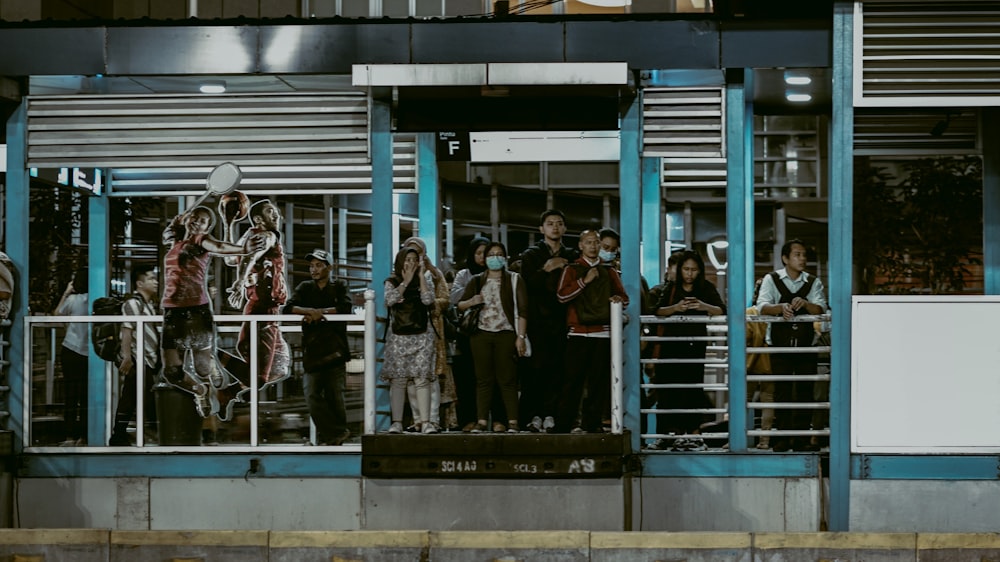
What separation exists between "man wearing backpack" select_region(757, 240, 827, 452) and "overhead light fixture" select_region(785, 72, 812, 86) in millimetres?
→ 1449

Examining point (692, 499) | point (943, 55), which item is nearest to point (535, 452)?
point (692, 499)

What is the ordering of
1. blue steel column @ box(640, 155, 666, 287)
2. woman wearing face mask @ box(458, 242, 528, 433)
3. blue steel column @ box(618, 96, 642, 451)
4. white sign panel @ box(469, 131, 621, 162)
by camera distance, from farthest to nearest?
1. blue steel column @ box(640, 155, 666, 287)
2. white sign panel @ box(469, 131, 621, 162)
3. blue steel column @ box(618, 96, 642, 451)
4. woman wearing face mask @ box(458, 242, 528, 433)

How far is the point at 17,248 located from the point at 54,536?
10.1 feet

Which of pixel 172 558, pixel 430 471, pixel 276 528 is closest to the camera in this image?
pixel 172 558

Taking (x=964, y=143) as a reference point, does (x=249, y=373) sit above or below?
below

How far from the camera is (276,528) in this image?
12.3 meters

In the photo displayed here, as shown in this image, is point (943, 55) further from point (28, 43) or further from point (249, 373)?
point (28, 43)

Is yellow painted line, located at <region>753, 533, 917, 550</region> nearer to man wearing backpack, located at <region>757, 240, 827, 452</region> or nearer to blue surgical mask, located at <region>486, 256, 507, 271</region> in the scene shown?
man wearing backpack, located at <region>757, 240, 827, 452</region>

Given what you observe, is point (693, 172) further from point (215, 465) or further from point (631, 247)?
point (215, 465)

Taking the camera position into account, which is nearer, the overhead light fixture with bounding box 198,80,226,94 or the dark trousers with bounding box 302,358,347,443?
the dark trousers with bounding box 302,358,347,443

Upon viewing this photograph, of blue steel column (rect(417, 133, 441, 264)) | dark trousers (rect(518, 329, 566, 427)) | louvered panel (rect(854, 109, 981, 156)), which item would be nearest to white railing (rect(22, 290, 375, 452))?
dark trousers (rect(518, 329, 566, 427))

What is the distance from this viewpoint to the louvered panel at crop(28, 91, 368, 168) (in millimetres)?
12852

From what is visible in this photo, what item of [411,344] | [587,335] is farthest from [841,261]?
[411,344]

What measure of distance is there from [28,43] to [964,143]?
28.9ft
